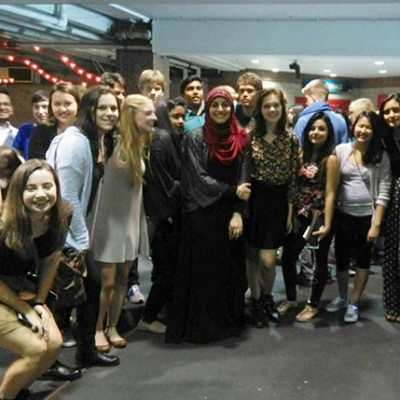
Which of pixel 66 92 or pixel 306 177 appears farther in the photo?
pixel 306 177

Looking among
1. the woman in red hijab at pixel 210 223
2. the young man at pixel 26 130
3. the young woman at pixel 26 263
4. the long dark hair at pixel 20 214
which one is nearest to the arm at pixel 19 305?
the young woman at pixel 26 263

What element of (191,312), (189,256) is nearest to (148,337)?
(191,312)

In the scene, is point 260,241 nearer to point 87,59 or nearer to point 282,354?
point 282,354

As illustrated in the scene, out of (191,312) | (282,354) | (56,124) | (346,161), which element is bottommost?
(282,354)

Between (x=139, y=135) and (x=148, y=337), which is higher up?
(x=139, y=135)

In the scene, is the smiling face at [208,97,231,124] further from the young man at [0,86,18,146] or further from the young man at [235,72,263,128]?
the young man at [0,86,18,146]

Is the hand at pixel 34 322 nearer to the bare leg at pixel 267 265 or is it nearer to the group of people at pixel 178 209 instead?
the group of people at pixel 178 209

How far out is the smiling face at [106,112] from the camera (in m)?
2.39

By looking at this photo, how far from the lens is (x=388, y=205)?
3082 millimetres

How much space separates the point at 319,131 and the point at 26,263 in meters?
1.92

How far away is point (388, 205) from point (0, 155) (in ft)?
7.45

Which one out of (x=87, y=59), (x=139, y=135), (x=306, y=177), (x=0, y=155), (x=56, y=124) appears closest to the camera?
(x=0, y=155)

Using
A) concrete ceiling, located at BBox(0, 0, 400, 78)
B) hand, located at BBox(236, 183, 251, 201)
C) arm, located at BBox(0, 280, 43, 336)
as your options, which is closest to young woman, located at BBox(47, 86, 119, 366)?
arm, located at BBox(0, 280, 43, 336)

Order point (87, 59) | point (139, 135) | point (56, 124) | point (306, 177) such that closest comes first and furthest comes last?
point (139, 135), point (56, 124), point (306, 177), point (87, 59)
